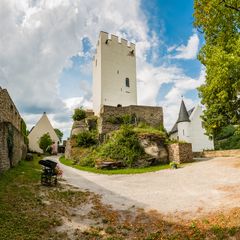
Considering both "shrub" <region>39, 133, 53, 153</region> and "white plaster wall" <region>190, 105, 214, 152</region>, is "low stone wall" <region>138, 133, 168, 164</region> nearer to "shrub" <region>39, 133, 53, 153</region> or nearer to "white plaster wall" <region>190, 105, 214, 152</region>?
"white plaster wall" <region>190, 105, 214, 152</region>

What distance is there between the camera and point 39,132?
1555 inches

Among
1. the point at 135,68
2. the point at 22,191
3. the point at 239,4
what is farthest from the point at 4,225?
the point at 135,68

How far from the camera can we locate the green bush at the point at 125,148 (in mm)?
19344

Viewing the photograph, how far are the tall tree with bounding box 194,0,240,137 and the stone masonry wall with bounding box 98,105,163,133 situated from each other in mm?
13528

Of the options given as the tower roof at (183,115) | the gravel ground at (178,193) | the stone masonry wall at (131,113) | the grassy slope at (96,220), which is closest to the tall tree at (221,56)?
the gravel ground at (178,193)

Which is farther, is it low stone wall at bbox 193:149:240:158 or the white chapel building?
the white chapel building

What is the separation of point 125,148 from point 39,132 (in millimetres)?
24105

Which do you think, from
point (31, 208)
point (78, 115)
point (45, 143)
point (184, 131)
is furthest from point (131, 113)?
point (31, 208)

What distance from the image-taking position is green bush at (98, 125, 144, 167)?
1934 cm

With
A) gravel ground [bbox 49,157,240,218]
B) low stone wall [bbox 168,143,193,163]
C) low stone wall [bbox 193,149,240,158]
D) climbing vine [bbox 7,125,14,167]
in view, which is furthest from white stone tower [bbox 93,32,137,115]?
gravel ground [bbox 49,157,240,218]

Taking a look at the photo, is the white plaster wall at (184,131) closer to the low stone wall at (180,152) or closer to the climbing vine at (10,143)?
the low stone wall at (180,152)

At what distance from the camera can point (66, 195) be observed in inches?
384

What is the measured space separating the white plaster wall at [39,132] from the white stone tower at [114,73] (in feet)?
37.9

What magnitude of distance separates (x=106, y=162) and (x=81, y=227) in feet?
41.1
